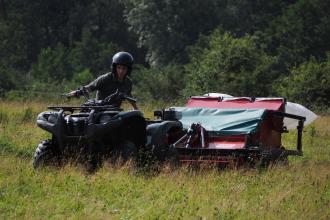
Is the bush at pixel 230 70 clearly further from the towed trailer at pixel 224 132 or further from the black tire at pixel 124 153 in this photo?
the black tire at pixel 124 153

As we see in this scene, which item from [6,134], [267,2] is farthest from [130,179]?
[267,2]

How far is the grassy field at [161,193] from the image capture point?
825 cm

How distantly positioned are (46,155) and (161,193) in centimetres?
253

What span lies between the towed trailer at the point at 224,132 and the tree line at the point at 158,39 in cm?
2130

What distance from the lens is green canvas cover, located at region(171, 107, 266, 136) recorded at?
1252 cm

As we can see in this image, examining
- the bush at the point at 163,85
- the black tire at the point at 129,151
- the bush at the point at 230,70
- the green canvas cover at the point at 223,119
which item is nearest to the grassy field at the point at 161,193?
the black tire at the point at 129,151

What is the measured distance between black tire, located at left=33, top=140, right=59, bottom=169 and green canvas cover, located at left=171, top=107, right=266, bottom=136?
243 centimetres

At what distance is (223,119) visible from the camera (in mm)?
13055

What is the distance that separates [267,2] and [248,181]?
46.3 meters

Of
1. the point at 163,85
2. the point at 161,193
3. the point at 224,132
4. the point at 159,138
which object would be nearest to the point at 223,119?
the point at 224,132

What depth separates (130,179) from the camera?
33.5 ft

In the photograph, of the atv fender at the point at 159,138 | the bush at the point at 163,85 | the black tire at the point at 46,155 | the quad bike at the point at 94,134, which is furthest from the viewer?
the bush at the point at 163,85

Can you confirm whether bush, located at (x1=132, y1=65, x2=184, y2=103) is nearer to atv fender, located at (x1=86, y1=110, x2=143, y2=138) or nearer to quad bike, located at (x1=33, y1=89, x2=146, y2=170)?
quad bike, located at (x1=33, y1=89, x2=146, y2=170)

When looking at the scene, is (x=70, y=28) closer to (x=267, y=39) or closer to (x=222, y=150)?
(x=267, y=39)
